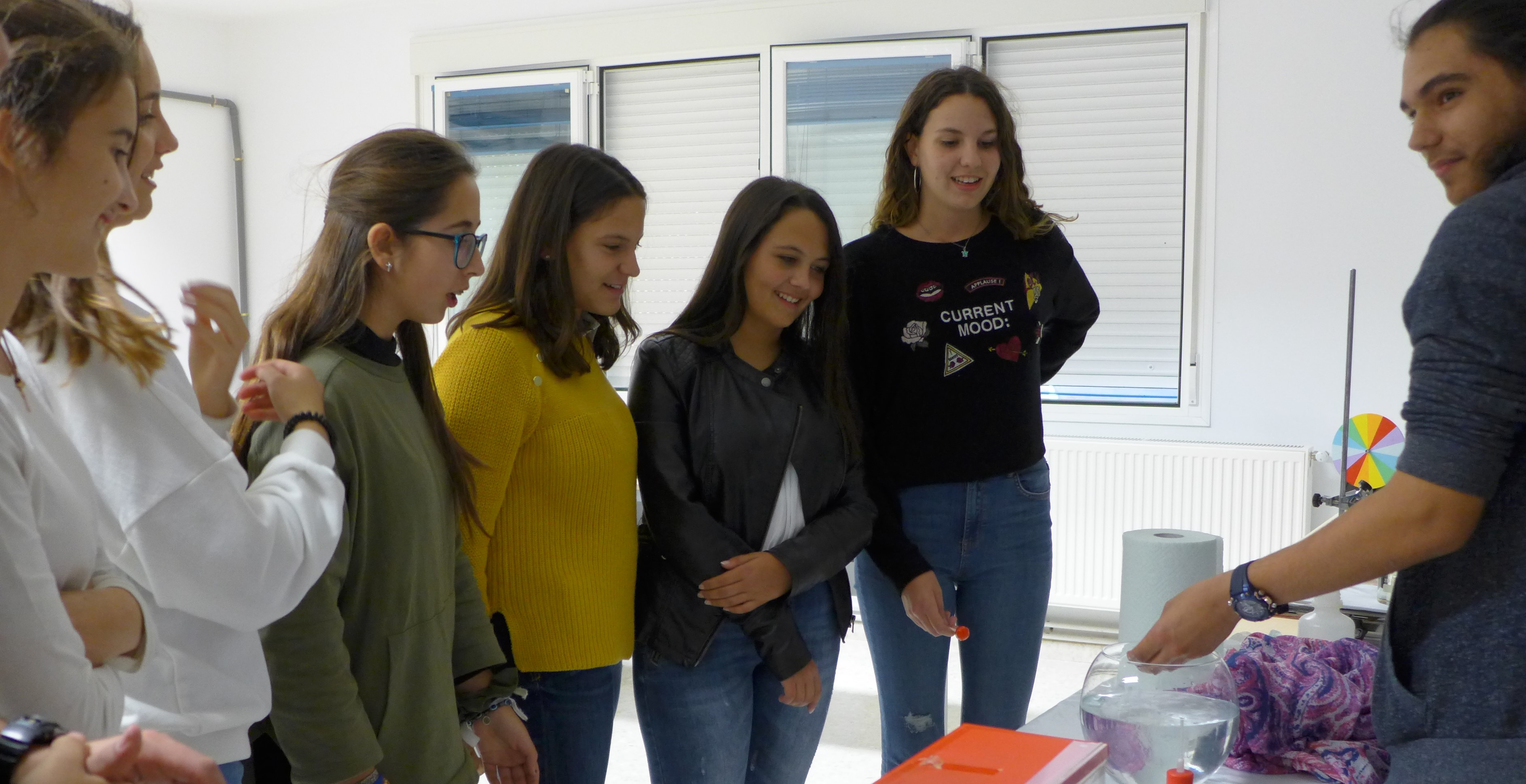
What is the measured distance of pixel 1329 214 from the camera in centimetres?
383

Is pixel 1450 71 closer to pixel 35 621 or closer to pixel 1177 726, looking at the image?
pixel 1177 726

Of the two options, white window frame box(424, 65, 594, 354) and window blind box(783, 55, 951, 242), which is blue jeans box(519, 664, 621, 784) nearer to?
window blind box(783, 55, 951, 242)

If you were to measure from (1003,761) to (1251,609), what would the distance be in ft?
0.90

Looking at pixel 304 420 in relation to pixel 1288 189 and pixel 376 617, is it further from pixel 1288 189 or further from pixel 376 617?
pixel 1288 189

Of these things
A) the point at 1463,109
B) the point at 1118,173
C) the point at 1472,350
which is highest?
the point at 1118,173

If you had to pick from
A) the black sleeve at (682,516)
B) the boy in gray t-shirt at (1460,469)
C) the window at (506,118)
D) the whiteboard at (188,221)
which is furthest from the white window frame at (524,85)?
the boy in gray t-shirt at (1460,469)

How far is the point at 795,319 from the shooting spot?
1.78 metres

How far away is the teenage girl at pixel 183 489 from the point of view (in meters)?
0.91

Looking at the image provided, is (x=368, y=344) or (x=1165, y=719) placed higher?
(x=368, y=344)

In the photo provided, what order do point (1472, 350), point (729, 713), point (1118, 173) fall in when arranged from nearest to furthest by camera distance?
point (1472, 350), point (729, 713), point (1118, 173)

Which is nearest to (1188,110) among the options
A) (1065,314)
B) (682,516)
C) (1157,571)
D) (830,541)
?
(1065,314)

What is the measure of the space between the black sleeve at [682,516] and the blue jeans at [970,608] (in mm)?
267

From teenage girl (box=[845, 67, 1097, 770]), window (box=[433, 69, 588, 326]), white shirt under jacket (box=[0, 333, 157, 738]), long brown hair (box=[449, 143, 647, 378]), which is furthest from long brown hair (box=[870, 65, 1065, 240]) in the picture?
window (box=[433, 69, 588, 326])

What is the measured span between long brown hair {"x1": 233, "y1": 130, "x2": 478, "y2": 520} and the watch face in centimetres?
87
